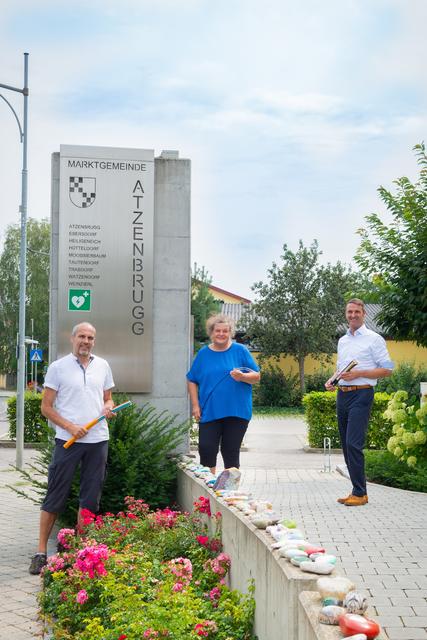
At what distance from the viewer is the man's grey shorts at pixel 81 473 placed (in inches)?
269

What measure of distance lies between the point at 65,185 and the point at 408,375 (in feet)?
70.7

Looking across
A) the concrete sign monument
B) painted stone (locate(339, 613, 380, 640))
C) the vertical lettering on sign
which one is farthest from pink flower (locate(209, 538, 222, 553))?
the vertical lettering on sign

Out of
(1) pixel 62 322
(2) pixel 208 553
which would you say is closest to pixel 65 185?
(1) pixel 62 322

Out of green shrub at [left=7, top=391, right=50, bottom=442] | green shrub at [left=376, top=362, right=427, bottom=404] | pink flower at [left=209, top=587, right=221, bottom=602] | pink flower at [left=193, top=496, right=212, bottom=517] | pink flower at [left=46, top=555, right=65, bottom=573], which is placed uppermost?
pink flower at [left=193, top=496, right=212, bottom=517]

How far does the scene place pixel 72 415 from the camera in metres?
6.82

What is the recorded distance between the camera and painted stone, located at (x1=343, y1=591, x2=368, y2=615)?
331cm

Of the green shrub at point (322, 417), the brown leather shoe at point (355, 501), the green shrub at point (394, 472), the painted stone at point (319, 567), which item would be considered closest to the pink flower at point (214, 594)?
the painted stone at point (319, 567)

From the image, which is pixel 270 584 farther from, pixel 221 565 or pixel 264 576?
pixel 221 565

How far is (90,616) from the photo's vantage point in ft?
16.5

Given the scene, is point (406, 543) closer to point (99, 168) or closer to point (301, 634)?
point (301, 634)

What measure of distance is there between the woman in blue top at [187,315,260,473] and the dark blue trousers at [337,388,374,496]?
102 centimetres

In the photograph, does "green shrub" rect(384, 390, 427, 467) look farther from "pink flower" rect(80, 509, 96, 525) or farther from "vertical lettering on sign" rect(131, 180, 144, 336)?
"pink flower" rect(80, 509, 96, 525)

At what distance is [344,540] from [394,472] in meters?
4.19

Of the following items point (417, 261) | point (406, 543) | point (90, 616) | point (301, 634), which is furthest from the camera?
point (417, 261)
